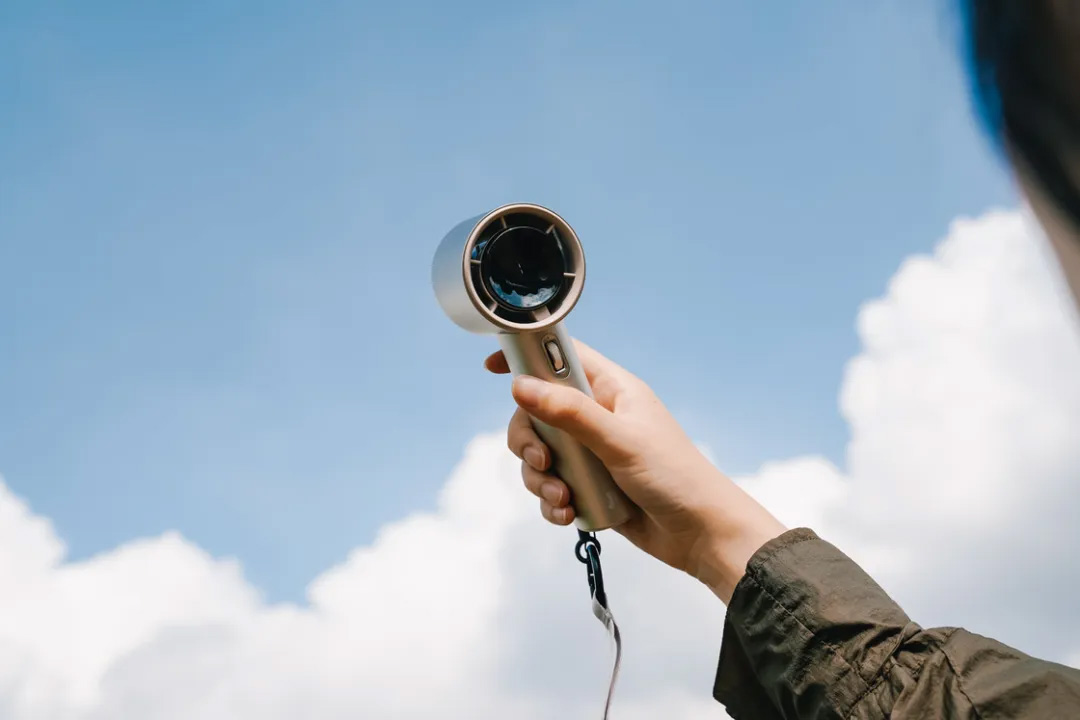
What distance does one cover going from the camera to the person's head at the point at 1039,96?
0.50 metres

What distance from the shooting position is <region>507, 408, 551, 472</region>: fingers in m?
2.52

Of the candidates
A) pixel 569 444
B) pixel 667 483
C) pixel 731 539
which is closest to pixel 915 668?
pixel 731 539

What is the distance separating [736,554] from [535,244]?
0.91 m

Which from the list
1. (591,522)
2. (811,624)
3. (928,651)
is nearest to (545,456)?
(591,522)

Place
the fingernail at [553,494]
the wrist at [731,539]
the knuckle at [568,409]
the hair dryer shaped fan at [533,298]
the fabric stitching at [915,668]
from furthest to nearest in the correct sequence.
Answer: the fingernail at [553,494] → the hair dryer shaped fan at [533,298] → the knuckle at [568,409] → the wrist at [731,539] → the fabric stitching at [915,668]

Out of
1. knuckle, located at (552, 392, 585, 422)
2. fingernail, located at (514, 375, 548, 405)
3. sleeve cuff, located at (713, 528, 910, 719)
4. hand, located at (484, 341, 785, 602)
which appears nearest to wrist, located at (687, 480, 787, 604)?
hand, located at (484, 341, 785, 602)

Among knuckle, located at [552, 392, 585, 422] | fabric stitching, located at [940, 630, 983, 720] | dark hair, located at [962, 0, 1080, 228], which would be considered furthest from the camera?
knuckle, located at [552, 392, 585, 422]

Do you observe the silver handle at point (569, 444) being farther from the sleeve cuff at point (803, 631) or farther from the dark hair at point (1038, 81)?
the dark hair at point (1038, 81)

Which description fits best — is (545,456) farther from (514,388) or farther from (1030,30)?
(1030,30)

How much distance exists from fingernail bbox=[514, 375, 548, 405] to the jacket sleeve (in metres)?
0.68

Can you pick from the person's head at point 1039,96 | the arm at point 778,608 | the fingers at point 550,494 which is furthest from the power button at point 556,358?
the person's head at point 1039,96

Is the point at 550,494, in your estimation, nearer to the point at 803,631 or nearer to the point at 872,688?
the point at 803,631

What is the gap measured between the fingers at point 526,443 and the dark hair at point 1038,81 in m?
2.00

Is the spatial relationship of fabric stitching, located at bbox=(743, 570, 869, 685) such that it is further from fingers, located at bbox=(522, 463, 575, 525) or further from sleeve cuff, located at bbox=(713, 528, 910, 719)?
fingers, located at bbox=(522, 463, 575, 525)
